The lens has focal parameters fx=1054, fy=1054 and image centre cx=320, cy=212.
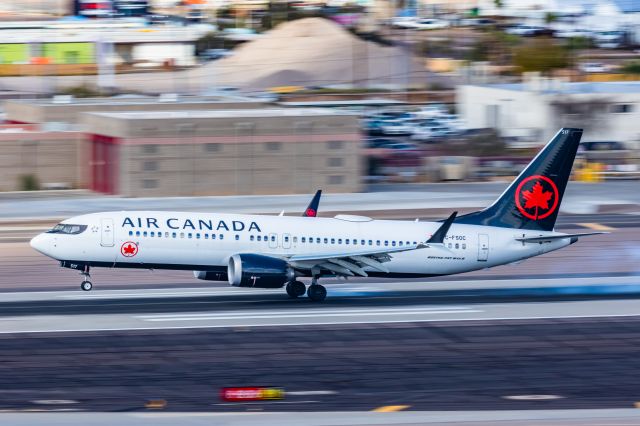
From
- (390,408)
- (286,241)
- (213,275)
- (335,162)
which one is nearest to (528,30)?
(335,162)

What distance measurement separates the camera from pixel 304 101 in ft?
432

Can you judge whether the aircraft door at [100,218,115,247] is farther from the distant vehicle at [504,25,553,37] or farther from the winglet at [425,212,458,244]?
the distant vehicle at [504,25,553,37]

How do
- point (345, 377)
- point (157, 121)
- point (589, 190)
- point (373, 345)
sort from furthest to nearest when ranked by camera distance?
point (589, 190) < point (157, 121) < point (373, 345) < point (345, 377)

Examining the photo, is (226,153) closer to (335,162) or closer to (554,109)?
(335,162)

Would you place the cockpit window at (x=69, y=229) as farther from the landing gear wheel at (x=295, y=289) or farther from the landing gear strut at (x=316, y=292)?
the landing gear strut at (x=316, y=292)

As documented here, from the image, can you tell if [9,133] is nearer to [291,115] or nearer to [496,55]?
[291,115]

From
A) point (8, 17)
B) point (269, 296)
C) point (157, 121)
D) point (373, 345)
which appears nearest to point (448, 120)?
point (157, 121)

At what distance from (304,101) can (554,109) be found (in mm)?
36946

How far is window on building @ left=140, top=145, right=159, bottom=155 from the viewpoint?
231 ft

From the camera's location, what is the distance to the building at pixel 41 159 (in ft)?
253

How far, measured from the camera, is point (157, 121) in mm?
70375

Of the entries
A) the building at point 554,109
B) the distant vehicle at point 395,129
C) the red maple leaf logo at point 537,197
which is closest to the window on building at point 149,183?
the red maple leaf logo at point 537,197

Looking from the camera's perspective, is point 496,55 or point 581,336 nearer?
point 581,336

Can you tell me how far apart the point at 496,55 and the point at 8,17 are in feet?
290
